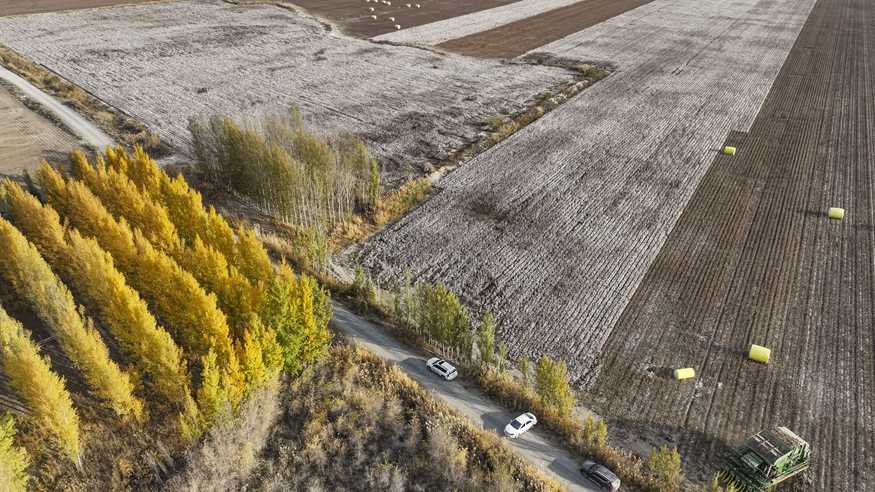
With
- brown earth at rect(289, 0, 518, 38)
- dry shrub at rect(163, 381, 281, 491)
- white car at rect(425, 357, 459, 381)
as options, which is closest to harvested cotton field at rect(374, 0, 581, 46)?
brown earth at rect(289, 0, 518, 38)

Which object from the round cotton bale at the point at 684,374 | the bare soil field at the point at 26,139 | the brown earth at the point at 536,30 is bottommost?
the round cotton bale at the point at 684,374

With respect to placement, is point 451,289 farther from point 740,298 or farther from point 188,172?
point 188,172

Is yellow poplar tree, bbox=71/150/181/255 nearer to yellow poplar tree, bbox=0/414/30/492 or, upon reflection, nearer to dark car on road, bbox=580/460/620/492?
yellow poplar tree, bbox=0/414/30/492

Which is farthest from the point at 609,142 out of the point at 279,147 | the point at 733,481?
the point at 733,481

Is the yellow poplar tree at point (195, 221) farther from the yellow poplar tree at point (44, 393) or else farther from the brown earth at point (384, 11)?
the brown earth at point (384, 11)

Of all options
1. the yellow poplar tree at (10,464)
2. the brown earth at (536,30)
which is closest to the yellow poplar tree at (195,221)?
the yellow poplar tree at (10,464)

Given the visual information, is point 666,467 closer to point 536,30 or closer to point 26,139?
point 26,139

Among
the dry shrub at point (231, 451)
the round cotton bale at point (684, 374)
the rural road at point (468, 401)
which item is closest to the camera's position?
the dry shrub at point (231, 451)

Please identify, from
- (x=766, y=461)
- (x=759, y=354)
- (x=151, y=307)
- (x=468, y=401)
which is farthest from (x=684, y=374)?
(x=151, y=307)
